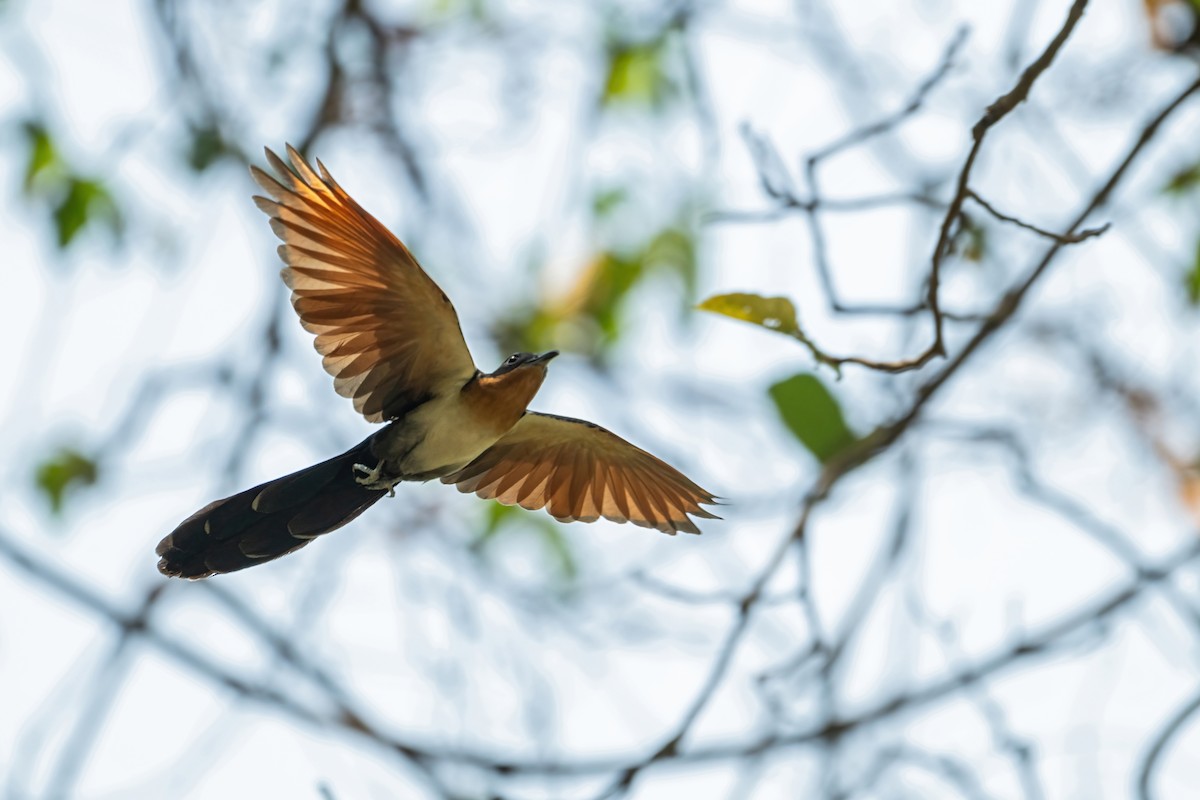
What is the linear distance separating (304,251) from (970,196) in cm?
148

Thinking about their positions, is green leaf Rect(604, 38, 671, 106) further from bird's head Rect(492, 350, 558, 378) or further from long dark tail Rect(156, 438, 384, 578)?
long dark tail Rect(156, 438, 384, 578)

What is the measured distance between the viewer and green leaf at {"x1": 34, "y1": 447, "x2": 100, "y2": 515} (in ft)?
19.5

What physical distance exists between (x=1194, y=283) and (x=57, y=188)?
4.41m

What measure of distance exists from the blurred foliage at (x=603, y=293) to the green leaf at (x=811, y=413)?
1.93m

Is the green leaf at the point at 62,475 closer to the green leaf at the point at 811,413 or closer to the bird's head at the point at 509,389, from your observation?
the bird's head at the point at 509,389

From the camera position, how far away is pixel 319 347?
127 inches

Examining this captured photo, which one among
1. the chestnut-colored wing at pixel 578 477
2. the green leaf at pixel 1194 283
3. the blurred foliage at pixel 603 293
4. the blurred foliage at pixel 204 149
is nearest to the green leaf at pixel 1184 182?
the green leaf at pixel 1194 283

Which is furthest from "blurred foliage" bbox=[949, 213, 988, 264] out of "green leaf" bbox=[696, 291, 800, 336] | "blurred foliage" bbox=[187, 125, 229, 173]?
"blurred foliage" bbox=[187, 125, 229, 173]

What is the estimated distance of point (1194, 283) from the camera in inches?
186

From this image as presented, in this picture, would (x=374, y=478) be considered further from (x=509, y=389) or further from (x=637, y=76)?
(x=637, y=76)

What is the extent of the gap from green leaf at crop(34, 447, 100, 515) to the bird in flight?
301 centimetres

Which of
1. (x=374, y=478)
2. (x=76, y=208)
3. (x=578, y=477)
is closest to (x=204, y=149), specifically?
(x=76, y=208)

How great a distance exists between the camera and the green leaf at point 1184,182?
200 inches

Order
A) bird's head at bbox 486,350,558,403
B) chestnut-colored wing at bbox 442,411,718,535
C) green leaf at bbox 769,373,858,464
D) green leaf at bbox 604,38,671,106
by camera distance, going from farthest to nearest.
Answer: green leaf at bbox 604,38,671,106 → chestnut-colored wing at bbox 442,411,718,535 → green leaf at bbox 769,373,858,464 → bird's head at bbox 486,350,558,403
